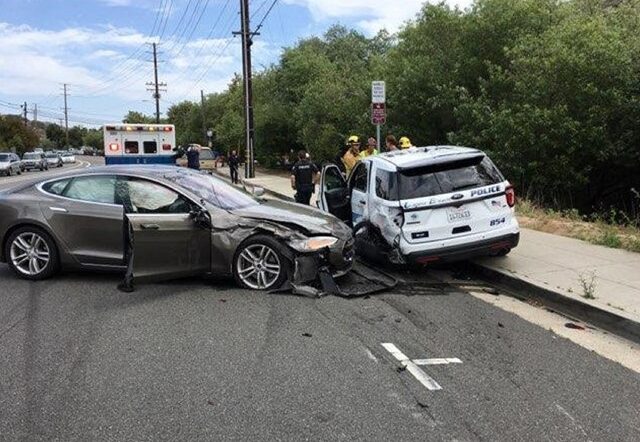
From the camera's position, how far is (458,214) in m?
7.89

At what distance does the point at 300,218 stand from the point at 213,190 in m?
1.23

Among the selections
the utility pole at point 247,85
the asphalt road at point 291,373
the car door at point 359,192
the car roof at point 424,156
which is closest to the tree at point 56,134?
the utility pole at point 247,85

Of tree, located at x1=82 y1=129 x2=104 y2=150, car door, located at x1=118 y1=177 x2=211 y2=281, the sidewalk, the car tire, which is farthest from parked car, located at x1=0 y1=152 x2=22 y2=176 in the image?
tree, located at x1=82 y1=129 x2=104 y2=150

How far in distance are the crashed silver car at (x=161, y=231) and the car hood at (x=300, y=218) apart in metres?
0.01

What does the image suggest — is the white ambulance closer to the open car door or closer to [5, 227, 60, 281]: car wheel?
the open car door

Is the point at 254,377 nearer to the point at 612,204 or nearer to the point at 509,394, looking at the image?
the point at 509,394

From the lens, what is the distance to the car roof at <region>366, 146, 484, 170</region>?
26.3 feet

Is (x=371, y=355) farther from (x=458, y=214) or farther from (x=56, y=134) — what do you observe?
(x=56, y=134)

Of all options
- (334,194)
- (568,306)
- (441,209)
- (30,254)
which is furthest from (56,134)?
(568,306)

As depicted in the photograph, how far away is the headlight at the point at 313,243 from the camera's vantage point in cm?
734

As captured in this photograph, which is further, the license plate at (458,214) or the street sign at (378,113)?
the street sign at (378,113)

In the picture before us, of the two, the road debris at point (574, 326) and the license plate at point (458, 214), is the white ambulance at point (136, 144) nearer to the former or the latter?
the license plate at point (458, 214)

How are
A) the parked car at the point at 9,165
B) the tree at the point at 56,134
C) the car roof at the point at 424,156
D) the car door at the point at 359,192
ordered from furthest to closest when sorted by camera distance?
the tree at the point at 56,134
the parked car at the point at 9,165
the car door at the point at 359,192
the car roof at the point at 424,156

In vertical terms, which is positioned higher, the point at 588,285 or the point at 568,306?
the point at 588,285
